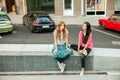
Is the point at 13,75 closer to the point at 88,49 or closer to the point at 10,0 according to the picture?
the point at 88,49

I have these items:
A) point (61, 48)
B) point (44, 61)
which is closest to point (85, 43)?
point (61, 48)

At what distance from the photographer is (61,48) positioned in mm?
7312

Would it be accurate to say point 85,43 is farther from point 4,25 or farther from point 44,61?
point 4,25

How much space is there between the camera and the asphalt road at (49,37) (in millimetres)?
13680

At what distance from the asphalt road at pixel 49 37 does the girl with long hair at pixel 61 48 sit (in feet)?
19.3

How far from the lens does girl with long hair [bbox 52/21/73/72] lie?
7.19 metres

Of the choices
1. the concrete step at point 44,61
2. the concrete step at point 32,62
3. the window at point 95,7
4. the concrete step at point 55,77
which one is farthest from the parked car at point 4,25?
the window at point 95,7

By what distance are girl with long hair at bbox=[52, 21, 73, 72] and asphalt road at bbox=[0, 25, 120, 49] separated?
5.88m

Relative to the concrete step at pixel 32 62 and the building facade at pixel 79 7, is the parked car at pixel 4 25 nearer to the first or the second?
the concrete step at pixel 32 62

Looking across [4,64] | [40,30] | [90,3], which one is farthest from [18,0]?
[4,64]

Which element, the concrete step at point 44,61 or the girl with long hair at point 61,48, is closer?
the girl with long hair at point 61,48

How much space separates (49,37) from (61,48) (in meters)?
7.86

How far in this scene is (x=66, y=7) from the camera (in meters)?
25.0

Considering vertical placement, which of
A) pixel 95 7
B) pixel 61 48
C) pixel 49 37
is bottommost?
pixel 49 37
